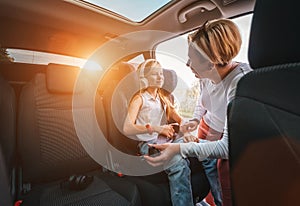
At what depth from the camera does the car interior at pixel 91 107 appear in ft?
2.05

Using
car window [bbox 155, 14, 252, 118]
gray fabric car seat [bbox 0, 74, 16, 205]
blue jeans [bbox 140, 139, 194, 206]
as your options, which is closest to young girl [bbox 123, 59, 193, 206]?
blue jeans [bbox 140, 139, 194, 206]

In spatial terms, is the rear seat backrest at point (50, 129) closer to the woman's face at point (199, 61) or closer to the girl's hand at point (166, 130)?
the girl's hand at point (166, 130)

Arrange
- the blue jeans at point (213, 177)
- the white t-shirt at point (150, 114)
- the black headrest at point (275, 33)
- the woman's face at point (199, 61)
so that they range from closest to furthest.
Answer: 1. the black headrest at point (275, 33)
2. the woman's face at point (199, 61)
3. the blue jeans at point (213, 177)
4. the white t-shirt at point (150, 114)

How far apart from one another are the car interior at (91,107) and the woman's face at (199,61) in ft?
1.51

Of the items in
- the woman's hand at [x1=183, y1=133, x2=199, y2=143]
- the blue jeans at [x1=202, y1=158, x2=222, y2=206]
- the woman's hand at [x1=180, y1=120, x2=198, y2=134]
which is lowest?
the blue jeans at [x1=202, y1=158, x2=222, y2=206]

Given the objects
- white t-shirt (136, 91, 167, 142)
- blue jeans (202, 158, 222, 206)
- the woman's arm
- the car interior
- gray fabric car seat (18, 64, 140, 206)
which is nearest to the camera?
the car interior

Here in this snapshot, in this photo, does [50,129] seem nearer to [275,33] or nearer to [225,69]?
[225,69]

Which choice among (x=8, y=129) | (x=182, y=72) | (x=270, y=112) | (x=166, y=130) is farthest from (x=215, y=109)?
(x=8, y=129)

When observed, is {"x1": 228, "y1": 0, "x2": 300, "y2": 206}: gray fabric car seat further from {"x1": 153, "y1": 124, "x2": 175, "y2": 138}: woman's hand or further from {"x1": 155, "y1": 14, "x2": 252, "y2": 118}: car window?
{"x1": 155, "y1": 14, "x2": 252, "y2": 118}: car window

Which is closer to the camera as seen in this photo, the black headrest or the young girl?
the black headrest

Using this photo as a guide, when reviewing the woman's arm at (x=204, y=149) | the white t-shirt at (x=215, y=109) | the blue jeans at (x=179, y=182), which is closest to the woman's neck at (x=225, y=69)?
the white t-shirt at (x=215, y=109)

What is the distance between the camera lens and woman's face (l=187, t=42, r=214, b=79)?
1.08 m

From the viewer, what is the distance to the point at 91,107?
1539mm

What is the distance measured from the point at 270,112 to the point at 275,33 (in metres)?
0.17
